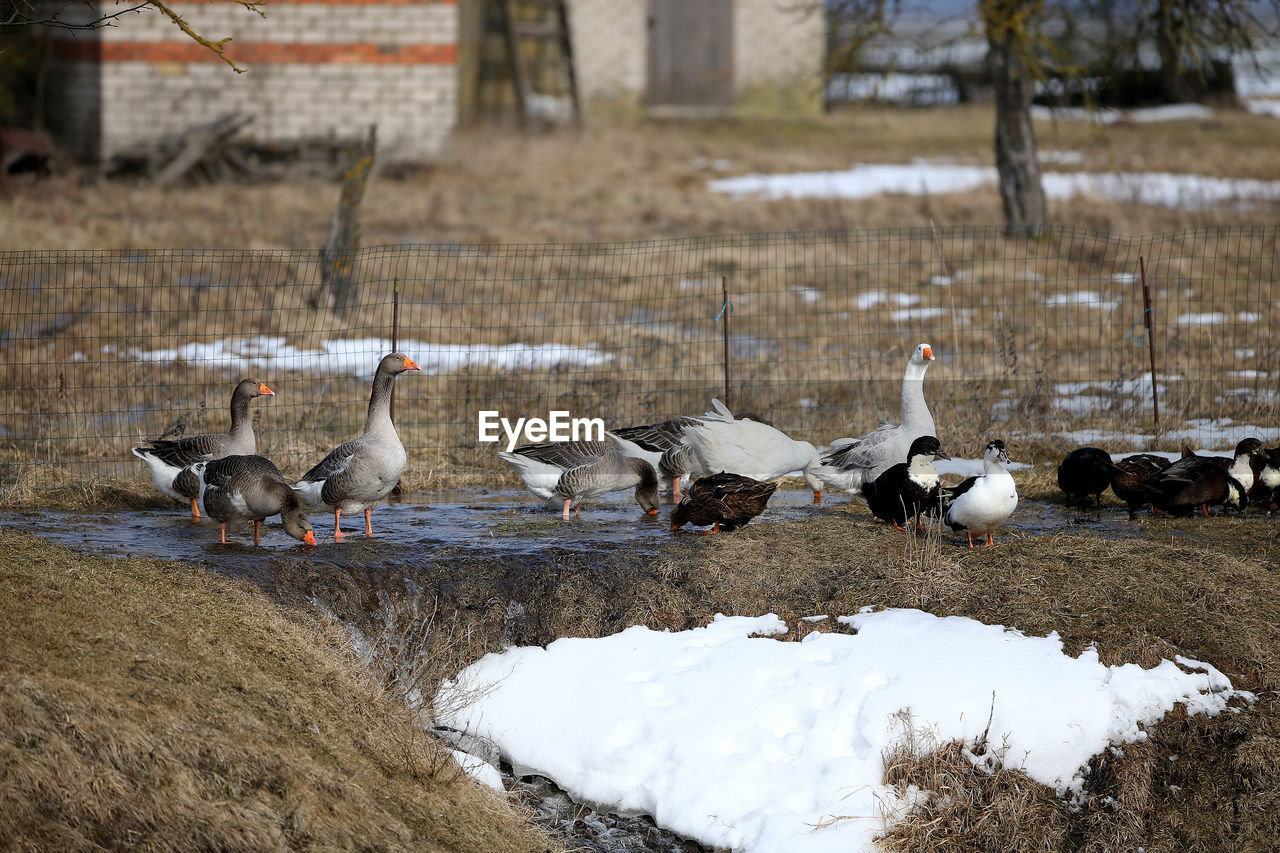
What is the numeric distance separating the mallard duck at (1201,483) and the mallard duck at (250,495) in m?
6.24

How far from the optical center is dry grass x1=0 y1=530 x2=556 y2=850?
506 centimetres

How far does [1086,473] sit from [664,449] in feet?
11.0

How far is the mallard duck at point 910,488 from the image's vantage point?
8602mm

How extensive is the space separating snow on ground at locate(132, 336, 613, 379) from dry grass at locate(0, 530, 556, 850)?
6558 mm

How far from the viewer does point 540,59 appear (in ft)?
110

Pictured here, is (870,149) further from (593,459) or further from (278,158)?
(593,459)

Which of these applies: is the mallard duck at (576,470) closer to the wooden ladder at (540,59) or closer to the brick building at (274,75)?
the brick building at (274,75)

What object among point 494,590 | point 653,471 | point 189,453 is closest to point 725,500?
point 653,471

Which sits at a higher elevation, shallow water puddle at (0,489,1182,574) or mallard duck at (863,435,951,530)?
mallard duck at (863,435,951,530)

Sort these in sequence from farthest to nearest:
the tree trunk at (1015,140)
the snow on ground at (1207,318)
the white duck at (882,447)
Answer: the tree trunk at (1015,140) < the snow on ground at (1207,318) < the white duck at (882,447)

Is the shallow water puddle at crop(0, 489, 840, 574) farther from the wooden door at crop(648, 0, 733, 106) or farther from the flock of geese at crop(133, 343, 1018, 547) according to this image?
the wooden door at crop(648, 0, 733, 106)

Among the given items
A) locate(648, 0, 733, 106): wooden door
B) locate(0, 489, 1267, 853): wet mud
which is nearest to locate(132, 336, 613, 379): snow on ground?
locate(0, 489, 1267, 853): wet mud

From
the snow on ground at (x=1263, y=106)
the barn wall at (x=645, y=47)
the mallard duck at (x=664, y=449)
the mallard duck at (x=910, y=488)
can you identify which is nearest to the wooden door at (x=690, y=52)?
the barn wall at (x=645, y=47)

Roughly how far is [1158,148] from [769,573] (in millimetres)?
26737
